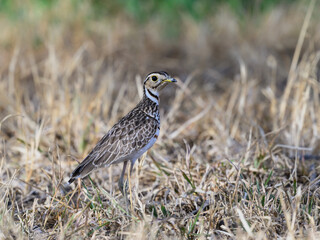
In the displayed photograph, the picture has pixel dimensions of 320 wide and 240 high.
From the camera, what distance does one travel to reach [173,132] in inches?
226

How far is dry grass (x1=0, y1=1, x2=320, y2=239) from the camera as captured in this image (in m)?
3.64

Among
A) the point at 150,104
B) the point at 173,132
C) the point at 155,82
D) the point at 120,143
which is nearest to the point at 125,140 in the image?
the point at 120,143

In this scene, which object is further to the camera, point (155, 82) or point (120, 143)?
point (155, 82)

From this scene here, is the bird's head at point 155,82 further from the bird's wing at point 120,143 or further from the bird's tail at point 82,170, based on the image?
the bird's tail at point 82,170

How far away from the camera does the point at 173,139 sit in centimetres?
567

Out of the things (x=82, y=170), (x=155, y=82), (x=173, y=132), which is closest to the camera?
(x=82, y=170)

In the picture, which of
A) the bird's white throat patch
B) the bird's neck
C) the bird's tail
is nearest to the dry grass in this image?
the bird's tail

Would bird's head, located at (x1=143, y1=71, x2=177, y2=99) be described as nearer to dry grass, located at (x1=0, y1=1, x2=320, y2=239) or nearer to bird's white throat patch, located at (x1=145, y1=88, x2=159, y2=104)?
bird's white throat patch, located at (x1=145, y1=88, x2=159, y2=104)

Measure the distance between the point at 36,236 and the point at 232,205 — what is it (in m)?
1.50

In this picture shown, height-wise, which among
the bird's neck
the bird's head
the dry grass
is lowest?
the dry grass

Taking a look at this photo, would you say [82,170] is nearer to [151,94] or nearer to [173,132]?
[151,94]

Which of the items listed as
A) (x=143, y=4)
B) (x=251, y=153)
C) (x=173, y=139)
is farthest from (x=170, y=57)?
(x=251, y=153)

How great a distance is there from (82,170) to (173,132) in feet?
6.36

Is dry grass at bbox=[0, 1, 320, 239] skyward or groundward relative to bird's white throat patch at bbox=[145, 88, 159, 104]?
groundward
